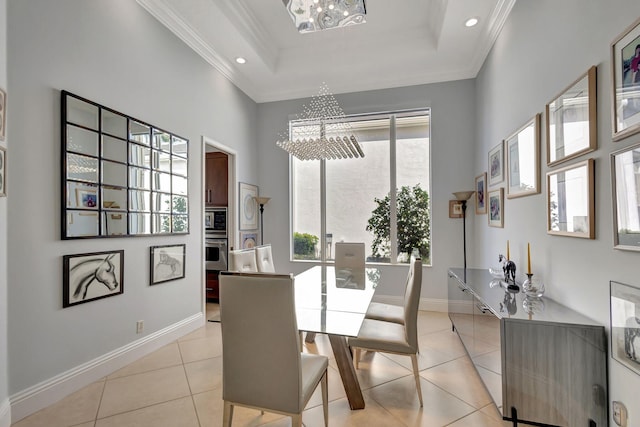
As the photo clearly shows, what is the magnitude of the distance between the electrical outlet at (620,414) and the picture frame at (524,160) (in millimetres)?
1393

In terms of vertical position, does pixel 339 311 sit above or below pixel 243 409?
above

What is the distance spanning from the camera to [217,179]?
468cm

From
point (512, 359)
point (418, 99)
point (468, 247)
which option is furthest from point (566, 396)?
point (418, 99)

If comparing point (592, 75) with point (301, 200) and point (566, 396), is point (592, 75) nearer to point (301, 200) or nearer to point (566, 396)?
point (566, 396)

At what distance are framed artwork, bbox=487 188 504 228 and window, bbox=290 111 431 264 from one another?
1.08 meters

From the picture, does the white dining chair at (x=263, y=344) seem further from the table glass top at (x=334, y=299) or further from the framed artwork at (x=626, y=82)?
the framed artwork at (x=626, y=82)

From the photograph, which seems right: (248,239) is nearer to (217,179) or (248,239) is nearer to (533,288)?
(217,179)


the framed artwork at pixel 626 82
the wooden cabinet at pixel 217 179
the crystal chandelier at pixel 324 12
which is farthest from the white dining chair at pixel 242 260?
the framed artwork at pixel 626 82

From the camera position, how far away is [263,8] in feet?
11.2

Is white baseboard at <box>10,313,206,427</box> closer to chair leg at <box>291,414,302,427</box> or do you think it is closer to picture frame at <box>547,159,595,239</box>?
chair leg at <box>291,414,302,427</box>

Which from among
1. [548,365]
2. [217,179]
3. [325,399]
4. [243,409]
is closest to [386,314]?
[325,399]

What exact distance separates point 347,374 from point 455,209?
300cm

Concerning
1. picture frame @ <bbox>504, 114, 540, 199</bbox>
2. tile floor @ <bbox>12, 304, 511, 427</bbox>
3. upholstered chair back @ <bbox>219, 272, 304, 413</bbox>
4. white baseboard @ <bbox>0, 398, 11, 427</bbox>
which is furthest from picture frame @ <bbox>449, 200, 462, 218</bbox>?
white baseboard @ <bbox>0, 398, 11, 427</bbox>

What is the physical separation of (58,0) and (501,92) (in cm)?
395
